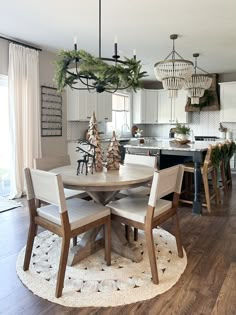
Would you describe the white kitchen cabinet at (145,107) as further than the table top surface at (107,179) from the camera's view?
Yes

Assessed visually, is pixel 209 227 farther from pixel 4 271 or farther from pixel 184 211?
pixel 4 271

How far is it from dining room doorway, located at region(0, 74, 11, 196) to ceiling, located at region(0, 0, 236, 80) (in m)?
0.85

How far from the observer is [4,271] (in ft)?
7.46

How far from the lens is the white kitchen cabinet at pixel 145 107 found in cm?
776

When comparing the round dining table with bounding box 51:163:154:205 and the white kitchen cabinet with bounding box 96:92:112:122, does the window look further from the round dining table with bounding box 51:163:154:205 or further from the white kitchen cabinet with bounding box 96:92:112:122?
the round dining table with bounding box 51:163:154:205

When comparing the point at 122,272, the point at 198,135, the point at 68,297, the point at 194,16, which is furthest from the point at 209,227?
the point at 198,135

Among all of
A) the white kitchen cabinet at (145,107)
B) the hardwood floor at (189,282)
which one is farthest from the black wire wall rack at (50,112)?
the white kitchen cabinet at (145,107)

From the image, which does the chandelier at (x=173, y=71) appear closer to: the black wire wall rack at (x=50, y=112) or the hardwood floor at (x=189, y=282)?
the hardwood floor at (x=189, y=282)

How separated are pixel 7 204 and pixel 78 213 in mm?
2358

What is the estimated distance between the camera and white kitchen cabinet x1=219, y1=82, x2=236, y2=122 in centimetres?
671

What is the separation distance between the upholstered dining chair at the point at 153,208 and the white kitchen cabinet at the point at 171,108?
5.34 meters

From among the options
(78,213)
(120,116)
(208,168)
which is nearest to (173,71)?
(208,168)

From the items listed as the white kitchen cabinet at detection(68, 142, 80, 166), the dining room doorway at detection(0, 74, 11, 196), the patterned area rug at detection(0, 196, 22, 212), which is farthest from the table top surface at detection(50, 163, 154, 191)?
the white kitchen cabinet at detection(68, 142, 80, 166)

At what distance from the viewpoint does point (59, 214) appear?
208cm
